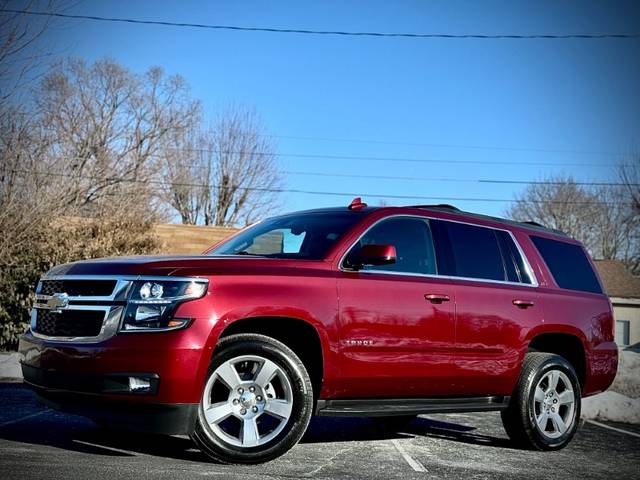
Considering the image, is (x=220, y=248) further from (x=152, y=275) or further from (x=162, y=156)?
(x=162, y=156)

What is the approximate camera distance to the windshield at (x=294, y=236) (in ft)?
20.3

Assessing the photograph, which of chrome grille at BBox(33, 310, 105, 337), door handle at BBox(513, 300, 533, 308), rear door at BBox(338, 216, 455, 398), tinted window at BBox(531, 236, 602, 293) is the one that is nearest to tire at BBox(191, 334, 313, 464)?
rear door at BBox(338, 216, 455, 398)

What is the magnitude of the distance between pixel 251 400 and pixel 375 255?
140cm

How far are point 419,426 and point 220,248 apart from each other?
3.12 m

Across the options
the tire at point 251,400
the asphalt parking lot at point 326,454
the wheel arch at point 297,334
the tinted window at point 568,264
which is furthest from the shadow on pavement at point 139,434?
the tinted window at point 568,264

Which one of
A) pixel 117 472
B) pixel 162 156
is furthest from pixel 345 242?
pixel 162 156

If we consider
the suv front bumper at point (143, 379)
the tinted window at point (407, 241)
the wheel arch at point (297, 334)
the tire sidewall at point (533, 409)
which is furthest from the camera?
the tire sidewall at point (533, 409)

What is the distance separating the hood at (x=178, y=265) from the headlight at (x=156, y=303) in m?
0.08

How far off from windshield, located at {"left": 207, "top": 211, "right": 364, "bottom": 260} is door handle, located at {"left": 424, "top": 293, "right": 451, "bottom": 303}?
2.80 ft

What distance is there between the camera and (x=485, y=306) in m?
6.72

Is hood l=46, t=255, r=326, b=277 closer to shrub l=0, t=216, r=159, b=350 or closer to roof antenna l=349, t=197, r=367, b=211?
roof antenna l=349, t=197, r=367, b=211

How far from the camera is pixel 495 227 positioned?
294 inches

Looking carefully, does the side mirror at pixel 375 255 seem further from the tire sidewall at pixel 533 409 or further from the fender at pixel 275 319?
the tire sidewall at pixel 533 409

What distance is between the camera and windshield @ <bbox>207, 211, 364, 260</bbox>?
20.3 ft
